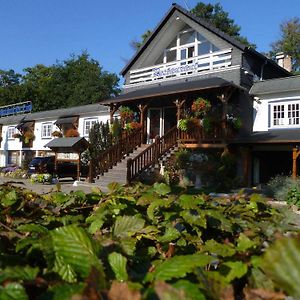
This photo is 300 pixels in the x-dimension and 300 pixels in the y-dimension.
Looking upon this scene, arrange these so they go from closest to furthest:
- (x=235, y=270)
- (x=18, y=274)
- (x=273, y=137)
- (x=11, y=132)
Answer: (x=18, y=274)
(x=235, y=270)
(x=273, y=137)
(x=11, y=132)

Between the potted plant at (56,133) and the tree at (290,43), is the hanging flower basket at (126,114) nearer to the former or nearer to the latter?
the potted plant at (56,133)

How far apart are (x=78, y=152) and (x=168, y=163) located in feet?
26.1

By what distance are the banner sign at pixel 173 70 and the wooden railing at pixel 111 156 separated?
204 inches

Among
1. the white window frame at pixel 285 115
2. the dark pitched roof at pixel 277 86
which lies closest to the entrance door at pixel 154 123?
the dark pitched roof at pixel 277 86

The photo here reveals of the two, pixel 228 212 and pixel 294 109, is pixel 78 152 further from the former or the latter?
pixel 228 212

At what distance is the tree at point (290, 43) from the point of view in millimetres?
49250

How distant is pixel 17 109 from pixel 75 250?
46.4m

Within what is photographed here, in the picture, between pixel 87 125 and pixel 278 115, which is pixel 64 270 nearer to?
pixel 278 115

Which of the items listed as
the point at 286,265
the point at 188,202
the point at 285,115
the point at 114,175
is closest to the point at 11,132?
the point at 114,175

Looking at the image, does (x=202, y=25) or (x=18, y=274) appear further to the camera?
(x=202, y=25)

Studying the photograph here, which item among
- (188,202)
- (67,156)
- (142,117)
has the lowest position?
(67,156)

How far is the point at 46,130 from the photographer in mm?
36594

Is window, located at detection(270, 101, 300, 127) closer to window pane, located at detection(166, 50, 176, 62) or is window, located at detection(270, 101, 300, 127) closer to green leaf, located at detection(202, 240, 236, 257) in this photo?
window pane, located at detection(166, 50, 176, 62)

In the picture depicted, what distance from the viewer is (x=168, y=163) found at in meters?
20.5
